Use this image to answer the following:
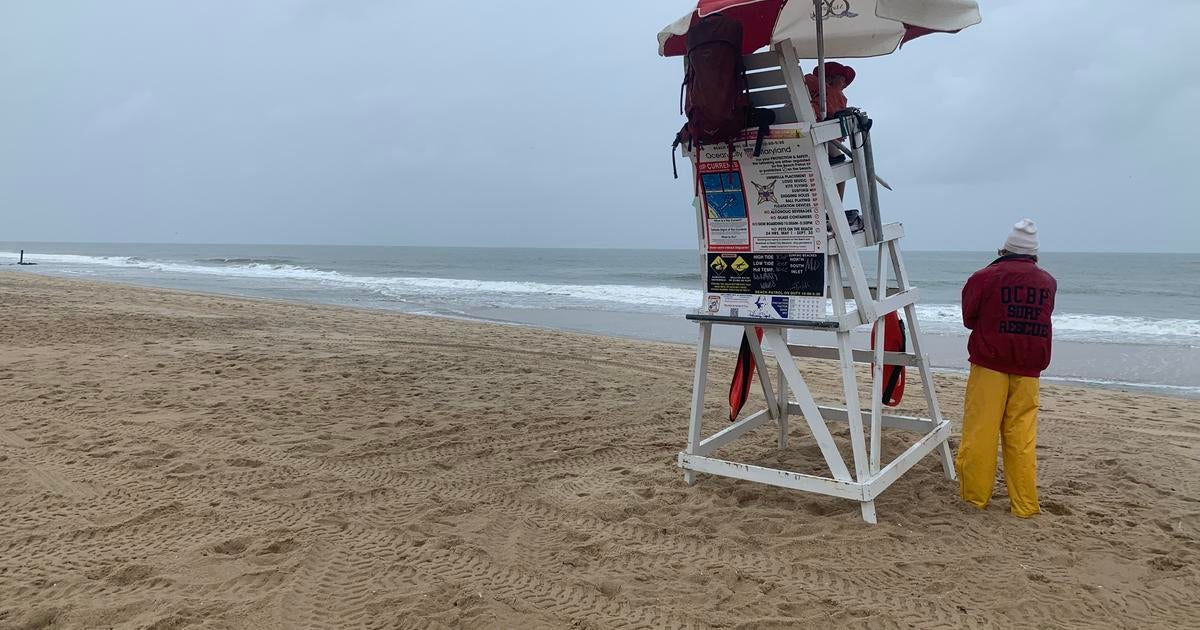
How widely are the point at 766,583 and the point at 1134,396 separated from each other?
7.33 metres

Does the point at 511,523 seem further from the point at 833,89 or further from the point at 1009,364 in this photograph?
the point at 833,89

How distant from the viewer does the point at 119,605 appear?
2.66m

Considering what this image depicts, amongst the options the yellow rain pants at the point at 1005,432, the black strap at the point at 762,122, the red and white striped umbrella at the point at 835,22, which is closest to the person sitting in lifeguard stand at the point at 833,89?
the red and white striped umbrella at the point at 835,22

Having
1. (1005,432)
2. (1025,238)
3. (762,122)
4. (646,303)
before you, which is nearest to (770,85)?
(762,122)

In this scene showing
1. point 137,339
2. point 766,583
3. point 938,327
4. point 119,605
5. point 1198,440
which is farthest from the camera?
point 938,327

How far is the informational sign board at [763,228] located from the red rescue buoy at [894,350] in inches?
42.7

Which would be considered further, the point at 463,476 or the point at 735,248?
the point at 463,476

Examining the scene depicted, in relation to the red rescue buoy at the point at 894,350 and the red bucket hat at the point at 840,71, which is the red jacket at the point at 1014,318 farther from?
the red bucket hat at the point at 840,71

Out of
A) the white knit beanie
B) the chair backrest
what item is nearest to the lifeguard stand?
the chair backrest

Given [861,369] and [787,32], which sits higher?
[787,32]

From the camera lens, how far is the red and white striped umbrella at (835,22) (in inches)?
125

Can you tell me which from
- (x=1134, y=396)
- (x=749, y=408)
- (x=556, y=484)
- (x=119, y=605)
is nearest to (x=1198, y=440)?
(x=1134, y=396)

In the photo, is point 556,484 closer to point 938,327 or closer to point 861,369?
point 861,369

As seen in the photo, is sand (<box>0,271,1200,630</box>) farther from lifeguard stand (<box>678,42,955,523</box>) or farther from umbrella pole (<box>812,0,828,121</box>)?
umbrella pole (<box>812,0,828,121</box>)
